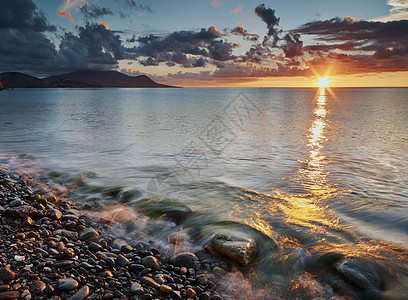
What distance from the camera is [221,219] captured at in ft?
25.8

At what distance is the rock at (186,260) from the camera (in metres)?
5.39

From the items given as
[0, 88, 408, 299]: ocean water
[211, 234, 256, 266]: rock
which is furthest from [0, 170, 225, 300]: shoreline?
[0, 88, 408, 299]: ocean water

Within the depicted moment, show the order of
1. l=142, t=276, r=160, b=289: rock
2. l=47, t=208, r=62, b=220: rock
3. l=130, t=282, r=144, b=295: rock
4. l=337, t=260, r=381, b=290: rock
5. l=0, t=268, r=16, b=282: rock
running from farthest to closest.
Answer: l=47, t=208, r=62, b=220: rock → l=337, t=260, r=381, b=290: rock → l=142, t=276, r=160, b=289: rock → l=130, t=282, r=144, b=295: rock → l=0, t=268, r=16, b=282: rock

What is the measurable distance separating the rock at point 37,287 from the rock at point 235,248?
3.41 metres

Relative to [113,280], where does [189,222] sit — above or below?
below

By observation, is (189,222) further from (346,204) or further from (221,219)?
(346,204)

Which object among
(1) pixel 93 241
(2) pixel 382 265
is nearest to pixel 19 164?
(1) pixel 93 241

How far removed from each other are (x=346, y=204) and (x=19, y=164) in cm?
1524

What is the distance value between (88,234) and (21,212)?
1.97 m

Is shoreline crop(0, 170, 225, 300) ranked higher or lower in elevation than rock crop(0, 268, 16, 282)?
lower

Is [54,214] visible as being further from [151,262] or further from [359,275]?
[359,275]

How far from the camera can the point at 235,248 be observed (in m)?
5.75

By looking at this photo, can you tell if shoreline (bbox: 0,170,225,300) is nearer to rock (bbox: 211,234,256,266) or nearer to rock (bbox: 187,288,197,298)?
rock (bbox: 187,288,197,298)

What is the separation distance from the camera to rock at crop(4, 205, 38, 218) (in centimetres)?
656
